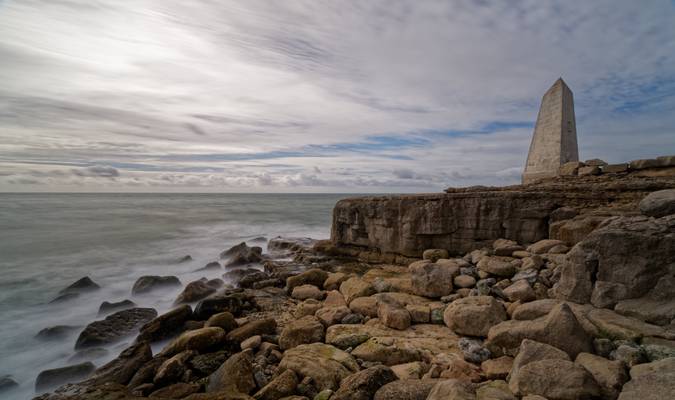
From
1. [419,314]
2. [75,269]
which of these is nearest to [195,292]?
[419,314]

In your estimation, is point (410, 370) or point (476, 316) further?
point (476, 316)

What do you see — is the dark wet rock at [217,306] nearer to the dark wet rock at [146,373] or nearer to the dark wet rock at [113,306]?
the dark wet rock at [146,373]

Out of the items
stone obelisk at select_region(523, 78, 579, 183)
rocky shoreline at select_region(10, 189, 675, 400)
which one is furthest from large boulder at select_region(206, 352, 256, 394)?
stone obelisk at select_region(523, 78, 579, 183)

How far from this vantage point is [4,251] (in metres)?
17.5

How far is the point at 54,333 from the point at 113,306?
155 centimetres

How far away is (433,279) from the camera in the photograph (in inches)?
251

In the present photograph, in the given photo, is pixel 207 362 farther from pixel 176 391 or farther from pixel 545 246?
pixel 545 246

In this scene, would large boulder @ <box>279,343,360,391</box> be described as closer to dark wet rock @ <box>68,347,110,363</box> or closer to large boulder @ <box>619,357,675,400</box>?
large boulder @ <box>619,357,675,400</box>

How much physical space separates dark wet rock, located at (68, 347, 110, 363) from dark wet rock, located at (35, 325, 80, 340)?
1.45 metres

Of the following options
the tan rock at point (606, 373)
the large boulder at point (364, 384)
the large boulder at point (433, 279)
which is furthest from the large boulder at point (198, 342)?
the tan rock at point (606, 373)

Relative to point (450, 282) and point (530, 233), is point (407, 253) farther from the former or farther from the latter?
point (450, 282)

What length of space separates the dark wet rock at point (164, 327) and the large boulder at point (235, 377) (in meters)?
2.86

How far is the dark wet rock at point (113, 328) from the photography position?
697 cm

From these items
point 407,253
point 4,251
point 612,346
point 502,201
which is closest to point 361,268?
point 407,253
